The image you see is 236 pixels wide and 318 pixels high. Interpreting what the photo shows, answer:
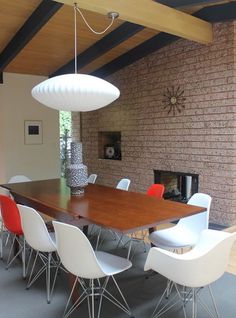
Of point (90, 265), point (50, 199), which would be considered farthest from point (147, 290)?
point (50, 199)

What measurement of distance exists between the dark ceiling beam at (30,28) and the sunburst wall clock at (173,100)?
7.42 ft

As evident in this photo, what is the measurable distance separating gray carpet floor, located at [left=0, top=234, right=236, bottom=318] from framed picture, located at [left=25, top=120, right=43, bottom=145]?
3.21m

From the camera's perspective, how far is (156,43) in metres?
5.07

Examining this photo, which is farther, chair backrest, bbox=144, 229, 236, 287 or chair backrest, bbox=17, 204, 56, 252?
chair backrest, bbox=17, 204, 56, 252

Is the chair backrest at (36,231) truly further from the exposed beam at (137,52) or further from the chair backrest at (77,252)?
the exposed beam at (137,52)

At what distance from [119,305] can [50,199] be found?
114cm

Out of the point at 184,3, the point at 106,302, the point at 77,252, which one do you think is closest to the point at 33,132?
the point at 184,3

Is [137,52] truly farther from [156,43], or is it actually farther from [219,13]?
[219,13]

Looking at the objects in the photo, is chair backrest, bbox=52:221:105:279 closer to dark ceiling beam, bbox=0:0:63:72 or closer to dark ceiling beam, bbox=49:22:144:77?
dark ceiling beam, bbox=0:0:63:72

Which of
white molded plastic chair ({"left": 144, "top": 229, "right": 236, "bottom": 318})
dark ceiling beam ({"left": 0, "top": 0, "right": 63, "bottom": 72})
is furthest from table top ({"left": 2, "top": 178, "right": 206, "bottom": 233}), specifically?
dark ceiling beam ({"left": 0, "top": 0, "right": 63, "bottom": 72})

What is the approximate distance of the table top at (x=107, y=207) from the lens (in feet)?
7.30

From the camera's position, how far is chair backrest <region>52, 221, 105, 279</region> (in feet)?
6.52

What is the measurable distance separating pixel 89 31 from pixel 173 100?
167cm

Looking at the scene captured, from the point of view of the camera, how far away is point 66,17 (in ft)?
13.4
